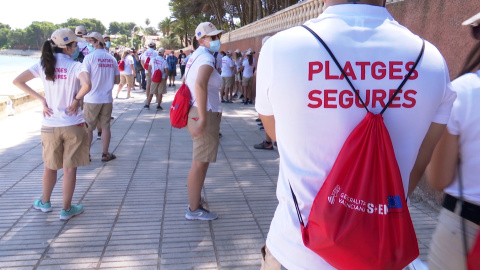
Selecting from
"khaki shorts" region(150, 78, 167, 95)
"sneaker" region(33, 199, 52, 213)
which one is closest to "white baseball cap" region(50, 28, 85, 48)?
"sneaker" region(33, 199, 52, 213)

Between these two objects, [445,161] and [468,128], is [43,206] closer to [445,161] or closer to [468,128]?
[445,161]

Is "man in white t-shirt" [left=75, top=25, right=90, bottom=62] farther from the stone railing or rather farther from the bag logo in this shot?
the bag logo

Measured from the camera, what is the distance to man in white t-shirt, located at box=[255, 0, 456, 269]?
1.23 metres

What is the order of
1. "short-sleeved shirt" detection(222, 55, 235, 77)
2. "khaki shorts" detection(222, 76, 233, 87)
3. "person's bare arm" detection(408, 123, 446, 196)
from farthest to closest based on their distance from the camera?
"khaki shorts" detection(222, 76, 233, 87)
"short-sleeved shirt" detection(222, 55, 235, 77)
"person's bare arm" detection(408, 123, 446, 196)

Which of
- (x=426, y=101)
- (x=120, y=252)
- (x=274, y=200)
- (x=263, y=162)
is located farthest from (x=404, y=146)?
(x=263, y=162)

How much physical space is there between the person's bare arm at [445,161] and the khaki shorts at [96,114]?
5340 mm

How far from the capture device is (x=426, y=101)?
1265 mm

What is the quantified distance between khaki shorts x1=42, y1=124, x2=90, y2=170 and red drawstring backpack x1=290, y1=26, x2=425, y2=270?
335cm

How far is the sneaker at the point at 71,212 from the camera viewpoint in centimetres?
396

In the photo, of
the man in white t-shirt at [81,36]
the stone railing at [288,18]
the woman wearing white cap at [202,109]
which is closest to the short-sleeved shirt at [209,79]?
the woman wearing white cap at [202,109]

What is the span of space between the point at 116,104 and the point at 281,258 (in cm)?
1198

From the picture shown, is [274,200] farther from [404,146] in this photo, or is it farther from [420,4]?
[404,146]

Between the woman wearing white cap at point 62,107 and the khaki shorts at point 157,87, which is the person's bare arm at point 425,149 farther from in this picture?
the khaki shorts at point 157,87

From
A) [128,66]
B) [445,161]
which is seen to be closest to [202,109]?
[445,161]
